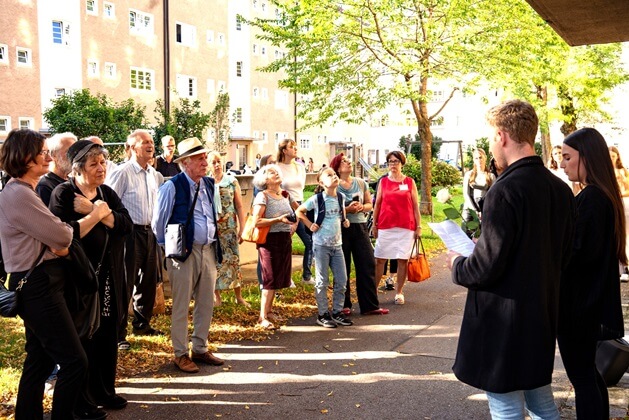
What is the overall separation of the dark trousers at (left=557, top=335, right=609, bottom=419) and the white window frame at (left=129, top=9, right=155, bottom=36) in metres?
39.7

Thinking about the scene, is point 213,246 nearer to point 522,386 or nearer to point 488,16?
point 522,386

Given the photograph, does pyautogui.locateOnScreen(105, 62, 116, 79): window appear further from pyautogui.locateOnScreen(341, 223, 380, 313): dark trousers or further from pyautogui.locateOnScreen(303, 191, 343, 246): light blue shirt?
pyautogui.locateOnScreen(303, 191, 343, 246): light blue shirt

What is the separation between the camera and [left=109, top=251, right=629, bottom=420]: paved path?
575cm

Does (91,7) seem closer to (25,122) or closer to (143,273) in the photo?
(25,122)

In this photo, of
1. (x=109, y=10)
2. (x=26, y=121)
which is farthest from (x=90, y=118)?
(x=109, y=10)

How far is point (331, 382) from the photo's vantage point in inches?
259

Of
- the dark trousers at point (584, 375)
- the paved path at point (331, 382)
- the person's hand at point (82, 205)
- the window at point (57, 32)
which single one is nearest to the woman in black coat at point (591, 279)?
the dark trousers at point (584, 375)

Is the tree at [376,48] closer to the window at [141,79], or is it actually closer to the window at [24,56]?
the window at [24,56]

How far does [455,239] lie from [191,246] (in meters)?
3.54

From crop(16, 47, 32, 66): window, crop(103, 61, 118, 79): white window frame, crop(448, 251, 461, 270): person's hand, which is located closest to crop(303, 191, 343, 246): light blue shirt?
crop(448, 251, 461, 270): person's hand

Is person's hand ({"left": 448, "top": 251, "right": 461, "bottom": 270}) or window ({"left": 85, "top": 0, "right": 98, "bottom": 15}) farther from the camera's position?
window ({"left": 85, "top": 0, "right": 98, "bottom": 15})

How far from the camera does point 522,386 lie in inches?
137

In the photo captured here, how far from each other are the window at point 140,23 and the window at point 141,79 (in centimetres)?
212

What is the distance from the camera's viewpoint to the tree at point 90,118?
27844 millimetres
